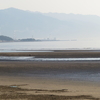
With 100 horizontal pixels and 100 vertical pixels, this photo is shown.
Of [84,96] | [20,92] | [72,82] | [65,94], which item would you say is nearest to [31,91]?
[20,92]

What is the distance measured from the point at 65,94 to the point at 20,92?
2.20m

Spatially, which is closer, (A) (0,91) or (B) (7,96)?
(B) (7,96)

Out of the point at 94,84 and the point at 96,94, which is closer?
the point at 96,94

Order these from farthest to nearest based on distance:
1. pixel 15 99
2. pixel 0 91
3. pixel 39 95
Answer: pixel 0 91 < pixel 39 95 < pixel 15 99

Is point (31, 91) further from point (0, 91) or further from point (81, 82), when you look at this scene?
point (81, 82)

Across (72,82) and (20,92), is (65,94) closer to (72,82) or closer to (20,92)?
(20,92)

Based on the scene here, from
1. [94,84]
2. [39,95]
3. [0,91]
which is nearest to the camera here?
[39,95]

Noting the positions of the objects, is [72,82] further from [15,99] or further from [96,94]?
[15,99]

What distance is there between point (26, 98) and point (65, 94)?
2.06 metres

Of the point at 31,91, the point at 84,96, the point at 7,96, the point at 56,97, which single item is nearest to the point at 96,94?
the point at 84,96

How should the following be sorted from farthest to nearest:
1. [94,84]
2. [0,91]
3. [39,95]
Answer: [94,84], [0,91], [39,95]

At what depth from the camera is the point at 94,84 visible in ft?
59.7

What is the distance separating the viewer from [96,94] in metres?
14.0

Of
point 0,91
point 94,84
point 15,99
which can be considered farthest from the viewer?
point 94,84
